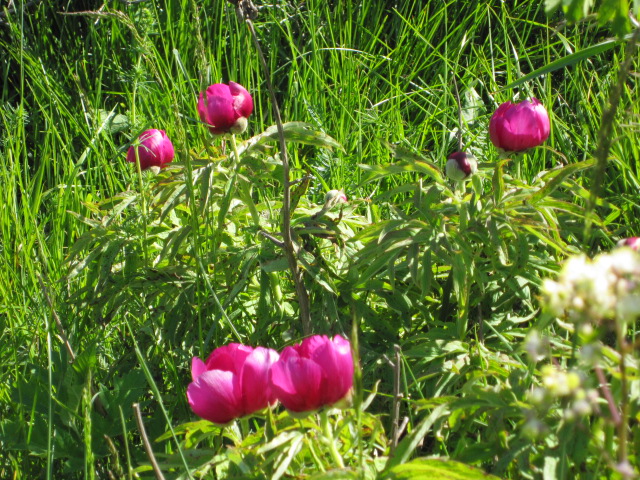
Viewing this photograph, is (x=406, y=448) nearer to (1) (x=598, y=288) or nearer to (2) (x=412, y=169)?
(1) (x=598, y=288)

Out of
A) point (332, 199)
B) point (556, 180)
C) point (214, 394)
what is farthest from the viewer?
point (332, 199)

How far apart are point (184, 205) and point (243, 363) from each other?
766mm

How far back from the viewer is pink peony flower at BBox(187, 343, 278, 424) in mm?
979

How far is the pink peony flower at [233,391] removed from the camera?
3.21 feet

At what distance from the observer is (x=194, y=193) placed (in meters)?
1.70

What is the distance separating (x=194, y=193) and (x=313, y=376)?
0.86 metres

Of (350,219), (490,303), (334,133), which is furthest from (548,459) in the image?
(334,133)

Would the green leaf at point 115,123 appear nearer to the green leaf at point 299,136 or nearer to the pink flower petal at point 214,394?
the green leaf at point 299,136

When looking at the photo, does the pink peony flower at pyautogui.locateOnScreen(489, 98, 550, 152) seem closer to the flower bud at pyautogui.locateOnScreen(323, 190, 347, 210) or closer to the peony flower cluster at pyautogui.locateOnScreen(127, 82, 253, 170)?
the flower bud at pyautogui.locateOnScreen(323, 190, 347, 210)

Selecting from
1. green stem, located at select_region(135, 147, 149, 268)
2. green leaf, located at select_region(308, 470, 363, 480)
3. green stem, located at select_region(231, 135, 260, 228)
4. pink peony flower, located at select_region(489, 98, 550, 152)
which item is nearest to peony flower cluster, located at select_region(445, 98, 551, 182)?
pink peony flower, located at select_region(489, 98, 550, 152)

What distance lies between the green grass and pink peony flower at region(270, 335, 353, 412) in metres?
0.21

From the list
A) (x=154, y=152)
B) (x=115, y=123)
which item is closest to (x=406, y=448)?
(x=154, y=152)

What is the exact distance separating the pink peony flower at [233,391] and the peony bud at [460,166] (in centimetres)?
62

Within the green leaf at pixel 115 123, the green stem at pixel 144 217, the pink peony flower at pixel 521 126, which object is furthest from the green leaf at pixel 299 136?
the green leaf at pixel 115 123
